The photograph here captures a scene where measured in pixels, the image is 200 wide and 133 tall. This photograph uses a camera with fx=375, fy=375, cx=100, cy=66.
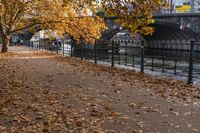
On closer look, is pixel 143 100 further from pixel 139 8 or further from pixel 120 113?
pixel 139 8

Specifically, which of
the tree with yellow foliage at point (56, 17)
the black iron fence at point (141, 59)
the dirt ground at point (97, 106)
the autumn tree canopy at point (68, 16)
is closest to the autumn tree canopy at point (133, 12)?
the autumn tree canopy at point (68, 16)

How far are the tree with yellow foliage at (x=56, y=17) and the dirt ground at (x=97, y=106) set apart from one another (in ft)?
42.3

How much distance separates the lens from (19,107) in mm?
7801

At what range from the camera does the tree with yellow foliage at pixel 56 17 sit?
85.9 feet

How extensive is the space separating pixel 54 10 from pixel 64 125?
24.2 m

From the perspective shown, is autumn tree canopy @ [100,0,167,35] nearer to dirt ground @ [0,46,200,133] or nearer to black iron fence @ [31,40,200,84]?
black iron fence @ [31,40,200,84]

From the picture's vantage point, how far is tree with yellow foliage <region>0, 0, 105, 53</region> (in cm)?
2619

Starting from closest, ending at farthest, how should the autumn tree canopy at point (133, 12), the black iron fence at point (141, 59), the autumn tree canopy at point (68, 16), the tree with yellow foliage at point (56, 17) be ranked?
the autumn tree canopy at point (133, 12)
the autumn tree canopy at point (68, 16)
the black iron fence at point (141, 59)
the tree with yellow foliage at point (56, 17)

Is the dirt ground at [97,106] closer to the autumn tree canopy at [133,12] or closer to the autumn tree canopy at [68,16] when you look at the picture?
the autumn tree canopy at [133,12]

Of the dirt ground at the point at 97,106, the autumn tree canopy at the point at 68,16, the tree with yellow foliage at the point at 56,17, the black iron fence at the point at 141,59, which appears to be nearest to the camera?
the dirt ground at the point at 97,106

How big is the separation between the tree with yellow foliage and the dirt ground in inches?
508

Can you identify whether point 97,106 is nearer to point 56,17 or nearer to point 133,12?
point 133,12

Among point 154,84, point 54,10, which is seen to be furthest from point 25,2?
point 154,84

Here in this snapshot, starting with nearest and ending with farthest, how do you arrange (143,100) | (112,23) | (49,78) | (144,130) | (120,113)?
(144,130)
(120,113)
(143,100)
(49,78)
(112,23)
